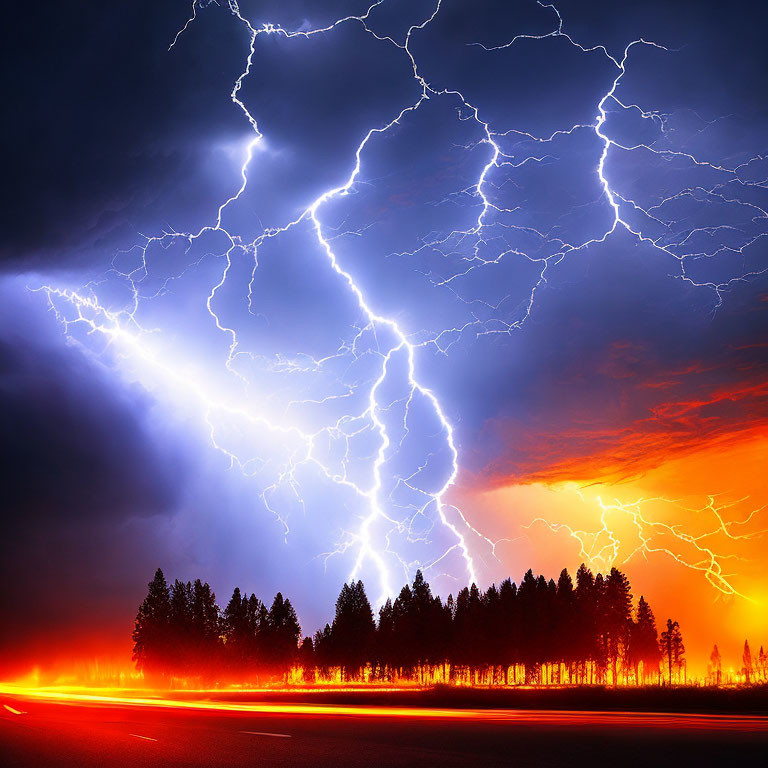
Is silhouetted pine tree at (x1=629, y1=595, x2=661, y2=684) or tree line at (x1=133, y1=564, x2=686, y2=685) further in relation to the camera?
silhouetted pine tree at (x1=629, y1=595, x2=661, y2=684)

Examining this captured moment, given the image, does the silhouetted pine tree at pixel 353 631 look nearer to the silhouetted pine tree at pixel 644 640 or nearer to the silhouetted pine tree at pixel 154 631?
the silhouetted pine tree at pixel 154 631

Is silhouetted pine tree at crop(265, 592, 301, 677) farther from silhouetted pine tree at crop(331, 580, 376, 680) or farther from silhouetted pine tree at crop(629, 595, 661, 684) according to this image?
silhouetted pine tree at crop(629, 595, 661, 684)

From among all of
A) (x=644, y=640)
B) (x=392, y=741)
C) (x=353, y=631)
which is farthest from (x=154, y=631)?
(x=392, y=741)

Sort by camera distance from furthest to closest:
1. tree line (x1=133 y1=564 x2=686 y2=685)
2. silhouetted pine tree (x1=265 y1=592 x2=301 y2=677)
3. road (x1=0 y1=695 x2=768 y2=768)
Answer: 1. silhouetted pine tree (x1=265 y1=592 x2=301 y2=677)
2. tree line (x1=133 y1=564 x2=686 y2=685)
3. road (x1=0 y1=695 x2=768 y2=768)

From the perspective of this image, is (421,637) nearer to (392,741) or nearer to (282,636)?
(282,636)

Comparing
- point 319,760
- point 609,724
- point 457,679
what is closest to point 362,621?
point 457,679

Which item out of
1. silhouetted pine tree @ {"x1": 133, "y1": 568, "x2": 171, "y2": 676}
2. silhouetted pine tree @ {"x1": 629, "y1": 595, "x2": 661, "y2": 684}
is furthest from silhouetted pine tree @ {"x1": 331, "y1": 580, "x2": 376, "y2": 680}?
silhouetted pine tree @ {"x1": 629, "y1": 595, "x2": 661, "y2": 684}
